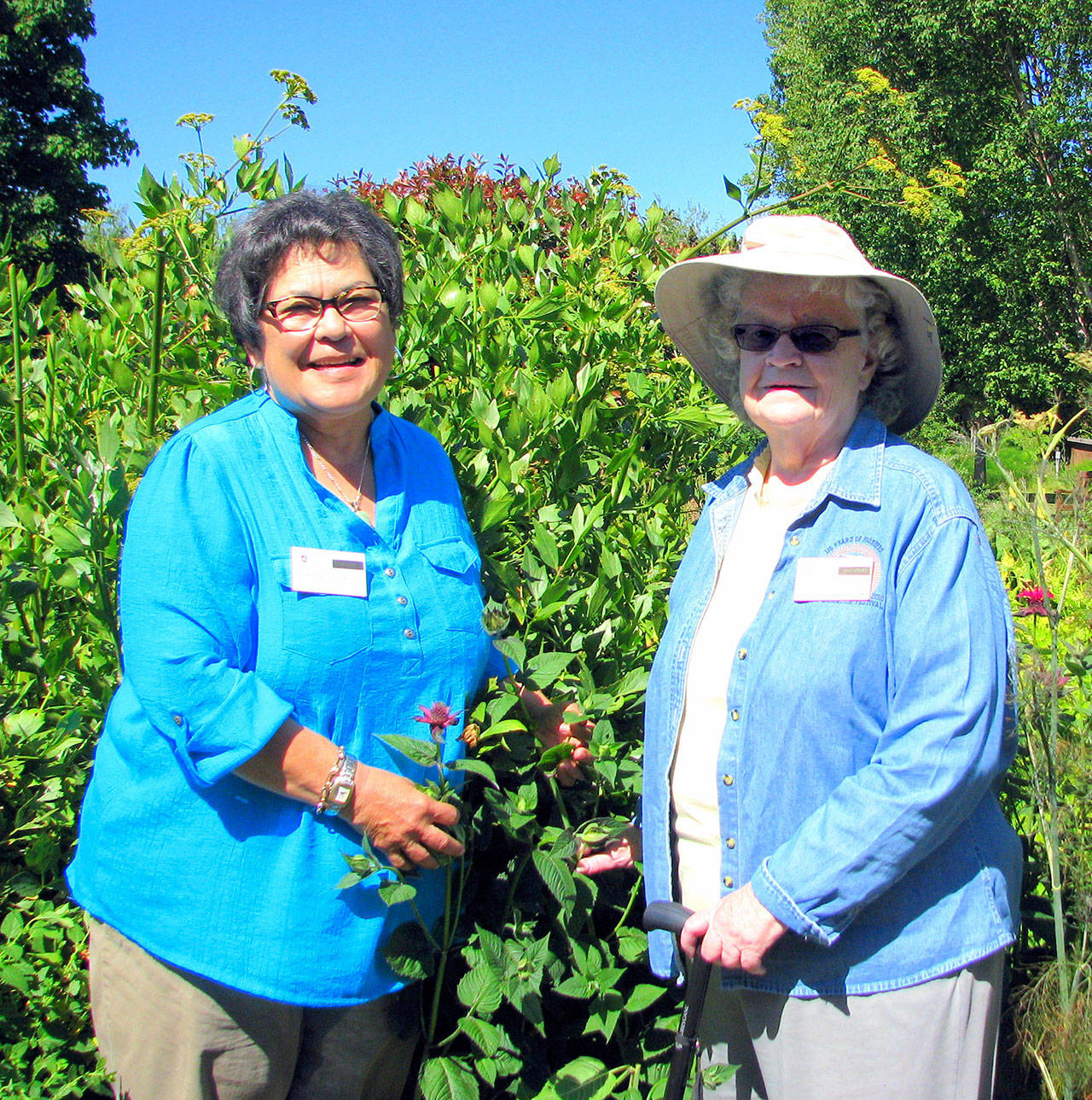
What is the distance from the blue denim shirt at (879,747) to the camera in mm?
1506

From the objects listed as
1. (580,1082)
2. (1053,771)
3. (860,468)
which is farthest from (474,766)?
(1053,771)

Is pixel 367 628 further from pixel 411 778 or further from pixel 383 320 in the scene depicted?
pixel 383 320

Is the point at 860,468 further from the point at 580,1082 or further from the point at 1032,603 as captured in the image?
the point at 580,1082

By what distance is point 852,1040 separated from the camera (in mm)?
1604

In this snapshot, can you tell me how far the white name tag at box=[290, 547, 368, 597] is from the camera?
5.53 feet

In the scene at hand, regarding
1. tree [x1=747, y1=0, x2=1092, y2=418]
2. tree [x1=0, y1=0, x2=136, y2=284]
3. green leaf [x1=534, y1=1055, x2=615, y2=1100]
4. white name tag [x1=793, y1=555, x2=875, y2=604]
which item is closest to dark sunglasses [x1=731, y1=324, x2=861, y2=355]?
white name tag [x1=793, y1=555, x2=875, y2=604]

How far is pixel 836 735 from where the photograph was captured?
5.22 ft

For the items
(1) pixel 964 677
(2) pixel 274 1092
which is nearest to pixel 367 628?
(2) pixel 274 1092

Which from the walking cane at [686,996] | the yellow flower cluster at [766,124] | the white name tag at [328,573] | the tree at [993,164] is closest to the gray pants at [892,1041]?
the walking cane at [686,996]

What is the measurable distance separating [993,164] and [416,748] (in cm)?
2441

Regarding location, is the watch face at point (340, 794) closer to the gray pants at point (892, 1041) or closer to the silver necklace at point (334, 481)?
the silver necklace at point (334, 481)

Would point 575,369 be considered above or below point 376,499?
above

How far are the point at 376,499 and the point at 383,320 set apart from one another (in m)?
0.33

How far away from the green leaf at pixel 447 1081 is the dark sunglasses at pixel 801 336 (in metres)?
1.42
